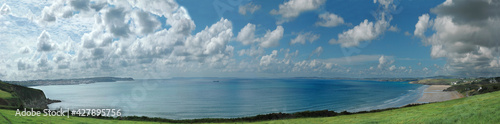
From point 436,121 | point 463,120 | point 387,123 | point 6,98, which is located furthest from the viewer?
point 6,98

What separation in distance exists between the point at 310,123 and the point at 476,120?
1456cm

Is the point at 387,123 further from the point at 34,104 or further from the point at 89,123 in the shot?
the point at 34,104

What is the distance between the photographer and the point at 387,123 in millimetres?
21234

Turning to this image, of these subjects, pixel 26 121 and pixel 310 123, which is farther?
pixel 310 123

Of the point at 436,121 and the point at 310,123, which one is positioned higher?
the point at 436,121

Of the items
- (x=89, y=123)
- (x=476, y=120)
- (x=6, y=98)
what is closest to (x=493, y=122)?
(x=476, y=120)

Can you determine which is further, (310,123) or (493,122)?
(310,123)

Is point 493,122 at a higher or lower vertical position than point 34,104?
higher

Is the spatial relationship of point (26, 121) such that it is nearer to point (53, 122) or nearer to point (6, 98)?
point (53, 122)

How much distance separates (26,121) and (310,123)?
27.5 meters

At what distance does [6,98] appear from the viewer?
88625mm

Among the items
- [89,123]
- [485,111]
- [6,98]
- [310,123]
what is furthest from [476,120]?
[6,98]

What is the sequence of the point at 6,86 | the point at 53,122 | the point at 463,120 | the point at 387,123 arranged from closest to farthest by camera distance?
the point at 463,120 → the point at 387,123 → the point at 53,122 → the point at 6,86

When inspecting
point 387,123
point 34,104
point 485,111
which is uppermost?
point 485,111
